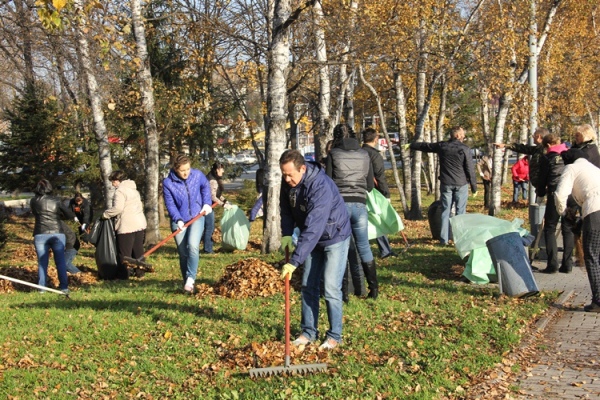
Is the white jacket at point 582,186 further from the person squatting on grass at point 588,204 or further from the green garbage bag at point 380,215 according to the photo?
the green garbage bag at point 380,215

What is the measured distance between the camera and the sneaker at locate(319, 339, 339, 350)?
6.02 metres

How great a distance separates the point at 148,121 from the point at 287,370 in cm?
1024

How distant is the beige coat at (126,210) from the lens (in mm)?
10328

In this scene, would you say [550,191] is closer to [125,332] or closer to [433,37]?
[125,332]

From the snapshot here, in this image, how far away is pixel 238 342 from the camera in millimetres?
6355

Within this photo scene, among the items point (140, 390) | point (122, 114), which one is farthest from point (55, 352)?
point (122, 114)

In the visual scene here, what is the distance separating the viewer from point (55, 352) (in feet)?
20.9

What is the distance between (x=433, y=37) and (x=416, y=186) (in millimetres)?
4306

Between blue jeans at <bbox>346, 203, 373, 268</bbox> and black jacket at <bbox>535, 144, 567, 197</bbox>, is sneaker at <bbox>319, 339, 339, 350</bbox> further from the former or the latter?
black jacket at <bbox>535, 144, 567, 197</bbox>

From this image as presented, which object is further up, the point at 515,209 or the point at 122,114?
the point at 122,114

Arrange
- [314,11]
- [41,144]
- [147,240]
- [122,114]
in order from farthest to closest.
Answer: [41,144] → [122,114] → [147,240] → [314,11]

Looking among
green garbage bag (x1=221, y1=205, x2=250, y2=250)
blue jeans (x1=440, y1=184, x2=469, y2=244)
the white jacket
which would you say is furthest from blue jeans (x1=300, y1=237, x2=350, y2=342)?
green garbage bag (x1=221, y1=205, x2=250, y2=250)

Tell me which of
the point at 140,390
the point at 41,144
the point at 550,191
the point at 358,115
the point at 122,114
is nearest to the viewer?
the point at 140,390

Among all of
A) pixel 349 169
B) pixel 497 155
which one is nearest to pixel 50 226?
pixel 349 169
